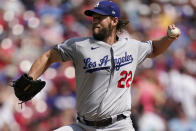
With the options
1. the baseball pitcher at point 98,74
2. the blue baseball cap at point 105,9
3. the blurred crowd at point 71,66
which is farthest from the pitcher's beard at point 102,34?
the blurred crowd at point 71,66

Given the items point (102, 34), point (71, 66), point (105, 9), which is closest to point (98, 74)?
point (102, 34)

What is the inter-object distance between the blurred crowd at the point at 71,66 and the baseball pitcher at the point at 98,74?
94.1 inches

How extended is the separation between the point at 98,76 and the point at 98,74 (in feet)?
0.06

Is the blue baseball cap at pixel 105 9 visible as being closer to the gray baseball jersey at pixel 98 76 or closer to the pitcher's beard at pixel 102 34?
the pitcher's beard at pixel 102 34

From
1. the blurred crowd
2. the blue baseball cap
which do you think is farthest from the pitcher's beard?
the blurred crowd

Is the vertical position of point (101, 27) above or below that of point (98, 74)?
above

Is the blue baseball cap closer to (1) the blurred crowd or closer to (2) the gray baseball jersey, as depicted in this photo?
(2) the gray baseball jersey

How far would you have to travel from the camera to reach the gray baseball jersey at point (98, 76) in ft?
14.2

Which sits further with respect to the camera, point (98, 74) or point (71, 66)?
point (71, 66)

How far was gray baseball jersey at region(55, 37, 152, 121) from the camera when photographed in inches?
170

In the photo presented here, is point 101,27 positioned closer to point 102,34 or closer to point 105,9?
point 102,34

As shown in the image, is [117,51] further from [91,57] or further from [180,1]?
[180,1]

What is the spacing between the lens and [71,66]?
765 centimetres

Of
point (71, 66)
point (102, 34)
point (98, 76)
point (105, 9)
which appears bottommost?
point (71, 66)
